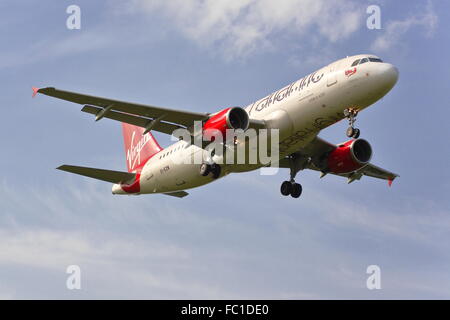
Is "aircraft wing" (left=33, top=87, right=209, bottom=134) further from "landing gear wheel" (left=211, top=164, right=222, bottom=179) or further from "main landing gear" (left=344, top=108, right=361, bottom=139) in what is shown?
"main landing gear" (left=344, top=108, right=361, bottom=139)

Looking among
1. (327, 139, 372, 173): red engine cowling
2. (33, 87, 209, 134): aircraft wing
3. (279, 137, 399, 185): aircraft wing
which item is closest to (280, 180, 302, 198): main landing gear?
(279, 137, 399, 185): aircraft wing

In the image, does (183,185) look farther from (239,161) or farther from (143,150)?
(143,150)

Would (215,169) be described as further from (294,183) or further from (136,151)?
(136,151)

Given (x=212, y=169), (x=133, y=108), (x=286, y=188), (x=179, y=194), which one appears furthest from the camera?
(x=179, y=194)

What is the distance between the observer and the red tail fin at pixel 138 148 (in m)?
43.0

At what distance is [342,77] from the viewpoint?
3153 centimetres

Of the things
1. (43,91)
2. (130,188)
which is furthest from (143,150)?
(43,91)

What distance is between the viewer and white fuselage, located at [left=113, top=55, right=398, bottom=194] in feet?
102

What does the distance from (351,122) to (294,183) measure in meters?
8.90

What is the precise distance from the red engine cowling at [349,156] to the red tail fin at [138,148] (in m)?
10.7

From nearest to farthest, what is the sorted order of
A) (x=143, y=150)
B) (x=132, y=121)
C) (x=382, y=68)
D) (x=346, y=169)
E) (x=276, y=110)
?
(x=382, y=68) < (x=276, y=110) < (x=132, y=121) < (x=346, y=169) < (x=143, y=150)

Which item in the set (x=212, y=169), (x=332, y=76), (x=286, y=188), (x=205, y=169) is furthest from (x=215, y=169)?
(x=332, y=76)

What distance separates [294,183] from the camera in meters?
39.8

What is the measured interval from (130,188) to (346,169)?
12637 mm
